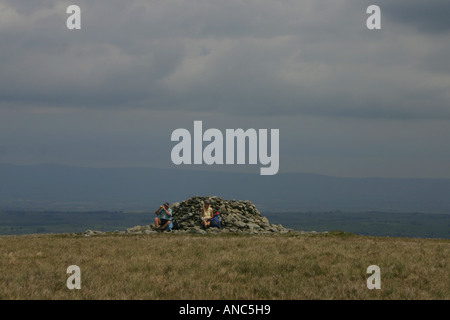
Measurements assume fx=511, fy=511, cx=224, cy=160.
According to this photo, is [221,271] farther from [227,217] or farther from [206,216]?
[227,217]

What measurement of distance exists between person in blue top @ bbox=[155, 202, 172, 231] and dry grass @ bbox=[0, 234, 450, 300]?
43.3 feet

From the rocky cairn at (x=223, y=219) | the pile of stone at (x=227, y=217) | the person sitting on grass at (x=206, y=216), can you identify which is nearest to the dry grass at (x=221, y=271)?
the rocky cairn at (x=223, y=219)

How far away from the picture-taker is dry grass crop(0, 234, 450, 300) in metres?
12.4

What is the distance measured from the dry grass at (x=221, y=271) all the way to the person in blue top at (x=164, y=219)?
43.3 ft

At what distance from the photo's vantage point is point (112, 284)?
43.1 feet

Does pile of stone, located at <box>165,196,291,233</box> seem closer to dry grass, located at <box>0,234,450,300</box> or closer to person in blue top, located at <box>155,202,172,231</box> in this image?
person in blue top, located at <box>155,202,172,231</box>

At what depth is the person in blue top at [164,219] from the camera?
3562cm

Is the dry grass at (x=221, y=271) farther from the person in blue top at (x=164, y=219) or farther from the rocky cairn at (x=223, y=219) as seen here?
the person in blue top at (x=164, y=219)

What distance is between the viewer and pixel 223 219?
3778 cm

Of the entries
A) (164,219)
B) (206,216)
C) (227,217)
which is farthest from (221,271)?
(227,217)
